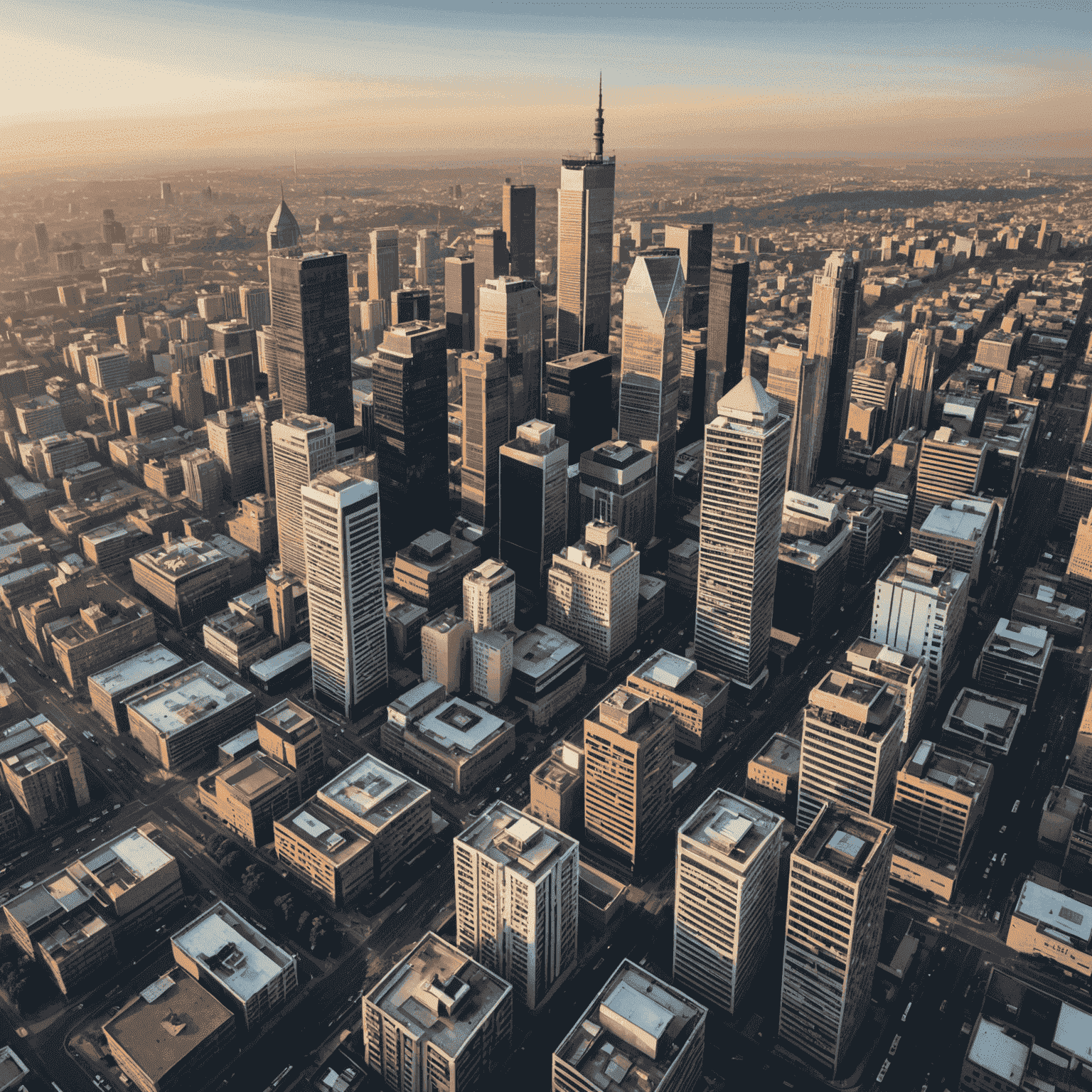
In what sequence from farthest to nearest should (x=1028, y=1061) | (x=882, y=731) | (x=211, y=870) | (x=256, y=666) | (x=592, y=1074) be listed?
(x=256, y=666)
(x=211, y=870)
(x=882, y=731)
(x=1028, y=1061)
(x=592, y=1074)

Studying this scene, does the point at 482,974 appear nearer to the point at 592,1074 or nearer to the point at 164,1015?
the point at 592,1074

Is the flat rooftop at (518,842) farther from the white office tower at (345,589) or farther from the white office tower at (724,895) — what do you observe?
the white office tower at (345,589)

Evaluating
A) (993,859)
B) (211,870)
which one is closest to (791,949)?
(993,859)

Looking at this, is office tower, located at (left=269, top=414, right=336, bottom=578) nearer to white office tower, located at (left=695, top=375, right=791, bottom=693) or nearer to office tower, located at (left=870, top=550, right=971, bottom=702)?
white office tower, located at (left=695, top=375, right=791, bottom=693)

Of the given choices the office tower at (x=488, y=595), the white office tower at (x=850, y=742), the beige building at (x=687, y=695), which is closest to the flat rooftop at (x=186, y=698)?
the office tower at (x=488, y=595)

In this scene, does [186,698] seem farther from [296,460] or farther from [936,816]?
[936,816]
